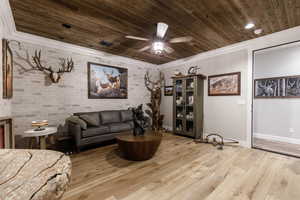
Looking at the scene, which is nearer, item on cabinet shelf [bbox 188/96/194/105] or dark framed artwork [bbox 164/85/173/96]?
item on cabinet shelf [bbox 188/96/194/105]

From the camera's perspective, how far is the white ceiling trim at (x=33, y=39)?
7.07 ft

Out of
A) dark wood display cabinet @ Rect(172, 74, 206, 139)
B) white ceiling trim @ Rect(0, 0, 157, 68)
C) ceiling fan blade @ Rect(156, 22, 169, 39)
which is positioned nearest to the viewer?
white ceiling trim @ Rect(0, 0, 157, 68)

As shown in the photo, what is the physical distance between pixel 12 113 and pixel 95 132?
5.68 feet

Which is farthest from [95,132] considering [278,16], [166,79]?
[278,16]

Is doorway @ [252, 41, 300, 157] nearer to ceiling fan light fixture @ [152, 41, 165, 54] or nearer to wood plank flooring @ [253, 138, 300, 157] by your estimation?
wood plank flooring @ [253, 138, 300, 157]

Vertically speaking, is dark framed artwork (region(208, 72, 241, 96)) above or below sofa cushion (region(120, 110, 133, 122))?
above

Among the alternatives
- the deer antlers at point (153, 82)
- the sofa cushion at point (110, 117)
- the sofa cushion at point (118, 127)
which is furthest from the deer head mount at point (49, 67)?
the deer antlers at point (153, 82)

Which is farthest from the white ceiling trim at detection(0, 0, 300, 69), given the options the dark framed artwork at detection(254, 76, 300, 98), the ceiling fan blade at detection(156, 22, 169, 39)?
the ceiling fan blade at detection(156, 22, 169, 39)

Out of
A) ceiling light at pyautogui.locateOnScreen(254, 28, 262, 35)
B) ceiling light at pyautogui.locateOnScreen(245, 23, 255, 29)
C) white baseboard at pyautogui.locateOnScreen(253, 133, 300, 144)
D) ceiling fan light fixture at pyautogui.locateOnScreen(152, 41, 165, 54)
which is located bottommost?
white baseboard at pyautogui.locateOnScreen(253, 133, 300, 144)

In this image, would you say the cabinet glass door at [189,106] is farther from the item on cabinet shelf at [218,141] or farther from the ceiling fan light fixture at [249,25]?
the ceiling fan light fixture at [249,25]

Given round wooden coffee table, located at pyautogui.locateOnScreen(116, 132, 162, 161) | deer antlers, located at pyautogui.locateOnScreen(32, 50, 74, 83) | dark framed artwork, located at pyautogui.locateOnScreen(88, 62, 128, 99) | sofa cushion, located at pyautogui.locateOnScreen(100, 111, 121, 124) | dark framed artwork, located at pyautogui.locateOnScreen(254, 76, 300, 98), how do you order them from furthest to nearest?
dark framed artwork, located at pyautogui.locateOnScreen(88, 62, 128, 99), sofa cushion, located at pyautogui.locateOnScreen(100, 111, 121, 124), dark framed artwork, located at pyautogui.locateOnScreen(254, 76, 300, 98), deer antlers, located at pyautogui.locateOnScreen(32, 50, 74, 83), round wooden coffee table, located at pyautogui.locateOnScreen(116, 132, 162, 161)

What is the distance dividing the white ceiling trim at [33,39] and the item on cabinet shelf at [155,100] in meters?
1.32

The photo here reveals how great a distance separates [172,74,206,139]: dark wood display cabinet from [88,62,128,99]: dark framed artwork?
184cm

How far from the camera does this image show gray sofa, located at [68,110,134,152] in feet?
9.75
